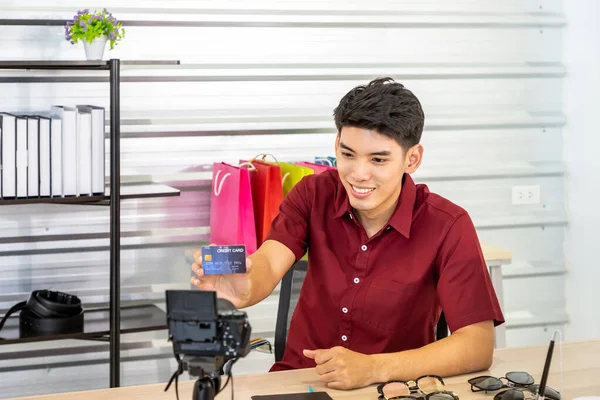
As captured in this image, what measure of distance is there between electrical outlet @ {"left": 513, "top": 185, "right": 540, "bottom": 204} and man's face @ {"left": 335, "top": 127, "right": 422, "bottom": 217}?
2.34 meters

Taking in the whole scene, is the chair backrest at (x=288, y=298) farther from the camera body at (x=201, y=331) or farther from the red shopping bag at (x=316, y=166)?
the camera body at (x=201, y=331)

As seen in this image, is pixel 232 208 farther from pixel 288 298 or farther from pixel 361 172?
pixel 361 172

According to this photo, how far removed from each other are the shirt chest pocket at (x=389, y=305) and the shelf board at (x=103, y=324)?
1.22 meters

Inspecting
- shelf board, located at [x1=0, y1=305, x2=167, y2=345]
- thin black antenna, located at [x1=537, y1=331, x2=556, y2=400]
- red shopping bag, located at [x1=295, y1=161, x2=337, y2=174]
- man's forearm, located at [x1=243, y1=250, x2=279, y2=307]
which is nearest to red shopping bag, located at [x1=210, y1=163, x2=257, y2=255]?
red shopping bag, located at [x1=295, y1=161, x2=337, y2=174]

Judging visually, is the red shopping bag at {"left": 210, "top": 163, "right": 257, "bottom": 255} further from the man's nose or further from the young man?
the man's nose

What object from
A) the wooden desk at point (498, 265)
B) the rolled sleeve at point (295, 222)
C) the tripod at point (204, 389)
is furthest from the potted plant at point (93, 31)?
the tripod at point (204, 389)

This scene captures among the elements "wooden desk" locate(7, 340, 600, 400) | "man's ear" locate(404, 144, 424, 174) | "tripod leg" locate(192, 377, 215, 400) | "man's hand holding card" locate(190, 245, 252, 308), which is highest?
"man's ear" locate(404, 144, 424, 174)

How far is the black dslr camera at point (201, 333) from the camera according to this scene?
1.63 m

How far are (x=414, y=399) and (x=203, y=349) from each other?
1.99 ft

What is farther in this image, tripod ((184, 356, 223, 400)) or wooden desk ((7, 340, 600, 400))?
wooden desk ((7, 340, 600, 400))

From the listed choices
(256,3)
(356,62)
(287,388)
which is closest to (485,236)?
(356,62)

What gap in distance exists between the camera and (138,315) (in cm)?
388

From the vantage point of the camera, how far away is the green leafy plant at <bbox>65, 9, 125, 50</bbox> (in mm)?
3625

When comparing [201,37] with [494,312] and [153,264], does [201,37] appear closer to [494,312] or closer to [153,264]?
[153,264]
